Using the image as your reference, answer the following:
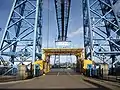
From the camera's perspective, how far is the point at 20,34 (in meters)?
46.8

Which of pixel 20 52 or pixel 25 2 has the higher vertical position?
pixel 25 2

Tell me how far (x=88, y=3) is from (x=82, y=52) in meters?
17.2

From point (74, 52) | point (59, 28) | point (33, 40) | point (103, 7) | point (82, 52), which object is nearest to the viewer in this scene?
point (33, 40)

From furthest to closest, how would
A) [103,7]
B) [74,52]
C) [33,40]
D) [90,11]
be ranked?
1. [74,52]
2. [103,7]
3. [90,11]
4. [33,40]

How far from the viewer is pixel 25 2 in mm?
48375

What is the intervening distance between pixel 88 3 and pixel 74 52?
20.8 metres

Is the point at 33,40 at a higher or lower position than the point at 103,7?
lower

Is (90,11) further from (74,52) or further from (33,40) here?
(74,52)

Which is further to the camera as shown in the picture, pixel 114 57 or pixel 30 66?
pixel 114 57

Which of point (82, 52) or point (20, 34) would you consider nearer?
point (20, 34)

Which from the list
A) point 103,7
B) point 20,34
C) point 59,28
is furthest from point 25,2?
point 59,28

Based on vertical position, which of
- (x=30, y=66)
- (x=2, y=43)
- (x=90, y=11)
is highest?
(x=90, y=11)

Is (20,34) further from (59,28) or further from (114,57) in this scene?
(59,28)

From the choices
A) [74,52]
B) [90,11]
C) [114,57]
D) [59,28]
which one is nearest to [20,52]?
[90,11]
